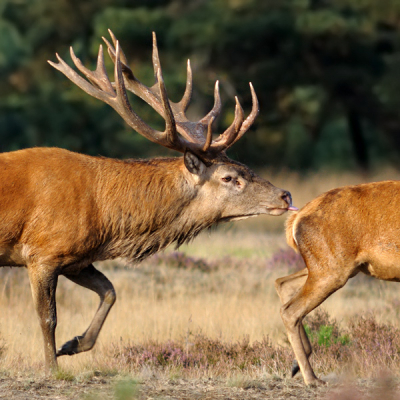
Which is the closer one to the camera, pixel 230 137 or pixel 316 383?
pixel 316 383

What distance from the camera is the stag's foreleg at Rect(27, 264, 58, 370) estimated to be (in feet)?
21.8

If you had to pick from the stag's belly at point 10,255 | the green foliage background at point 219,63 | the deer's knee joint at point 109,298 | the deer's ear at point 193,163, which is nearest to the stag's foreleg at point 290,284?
the deer's ear at point 193,163

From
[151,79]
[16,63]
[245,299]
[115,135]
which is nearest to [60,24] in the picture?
[16,63]

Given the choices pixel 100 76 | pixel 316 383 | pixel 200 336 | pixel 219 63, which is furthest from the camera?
pixel 219 63

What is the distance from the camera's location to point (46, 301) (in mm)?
6742

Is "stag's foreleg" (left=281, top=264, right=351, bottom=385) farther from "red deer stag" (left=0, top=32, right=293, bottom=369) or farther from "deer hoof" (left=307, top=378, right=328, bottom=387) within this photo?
"red deer stag" (left=0, top=32, right=293, bottom=369)

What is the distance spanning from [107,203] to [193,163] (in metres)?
0.84

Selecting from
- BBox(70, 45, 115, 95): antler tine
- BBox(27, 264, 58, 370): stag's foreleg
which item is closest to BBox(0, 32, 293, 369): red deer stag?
BBox(27, 264, 58, 370): stag's foreleg

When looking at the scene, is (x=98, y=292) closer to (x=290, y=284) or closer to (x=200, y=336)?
(x=200, y=336)

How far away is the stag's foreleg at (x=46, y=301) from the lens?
6.65 metres

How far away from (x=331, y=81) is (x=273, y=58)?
2.01 meters

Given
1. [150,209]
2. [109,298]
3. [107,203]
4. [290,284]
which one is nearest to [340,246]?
[290,284]

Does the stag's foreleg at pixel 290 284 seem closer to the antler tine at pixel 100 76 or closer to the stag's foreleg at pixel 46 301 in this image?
the stag's foreleg at pixel 46 301

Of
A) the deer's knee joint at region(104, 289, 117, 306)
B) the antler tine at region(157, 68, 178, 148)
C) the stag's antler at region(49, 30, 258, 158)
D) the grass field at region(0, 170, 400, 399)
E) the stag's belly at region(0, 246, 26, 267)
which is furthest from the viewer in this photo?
the deer's knee joint at region(104, 289, 117, 306)
